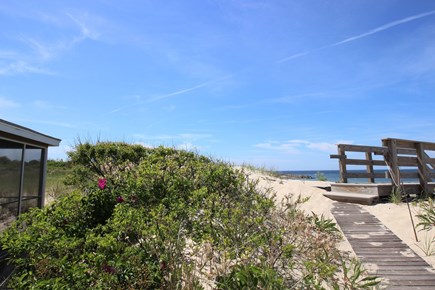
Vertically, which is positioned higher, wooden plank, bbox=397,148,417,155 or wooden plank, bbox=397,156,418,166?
wooden plank, bbox=397,148,417,155

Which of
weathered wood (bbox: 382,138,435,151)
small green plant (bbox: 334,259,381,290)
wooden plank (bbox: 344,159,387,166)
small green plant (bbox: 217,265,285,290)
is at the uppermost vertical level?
weathered wood (bbox: 382,138,435,151)

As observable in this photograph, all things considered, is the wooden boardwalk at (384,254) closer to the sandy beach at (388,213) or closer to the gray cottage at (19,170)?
the sandy beach at (388,213)

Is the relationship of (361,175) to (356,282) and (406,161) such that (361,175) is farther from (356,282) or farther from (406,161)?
(356,282)

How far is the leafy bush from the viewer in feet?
10.6

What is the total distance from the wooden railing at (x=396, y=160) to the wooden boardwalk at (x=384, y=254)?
8.26 ft

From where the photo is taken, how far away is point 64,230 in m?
4.33

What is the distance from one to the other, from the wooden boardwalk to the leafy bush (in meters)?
0.50

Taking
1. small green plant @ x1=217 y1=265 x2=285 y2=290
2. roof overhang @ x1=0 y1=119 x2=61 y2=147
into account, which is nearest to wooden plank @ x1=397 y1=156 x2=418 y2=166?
small green plant @ x1=217 y1=265 x2=285 y2=290

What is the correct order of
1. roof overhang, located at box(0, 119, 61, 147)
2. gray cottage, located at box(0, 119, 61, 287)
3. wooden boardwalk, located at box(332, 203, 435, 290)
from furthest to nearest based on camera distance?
gray cottage, located at box(0, 119, 61, 287)
roof overhang, located at box(0, 119, 61, 147)
wooden boardwalk, located at box(332, 203, 435, 290)

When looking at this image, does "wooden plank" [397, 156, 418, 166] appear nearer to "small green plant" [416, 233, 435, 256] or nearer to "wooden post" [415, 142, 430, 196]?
"wooden post" [415, 142, 430, 196]

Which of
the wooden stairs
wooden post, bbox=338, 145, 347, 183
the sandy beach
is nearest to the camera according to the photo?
the sandy beach

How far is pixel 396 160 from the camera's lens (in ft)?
29.8

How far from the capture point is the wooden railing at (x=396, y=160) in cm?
911

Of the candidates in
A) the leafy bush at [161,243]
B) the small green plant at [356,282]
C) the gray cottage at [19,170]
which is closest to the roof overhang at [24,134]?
the gray cottage at [19,170]
